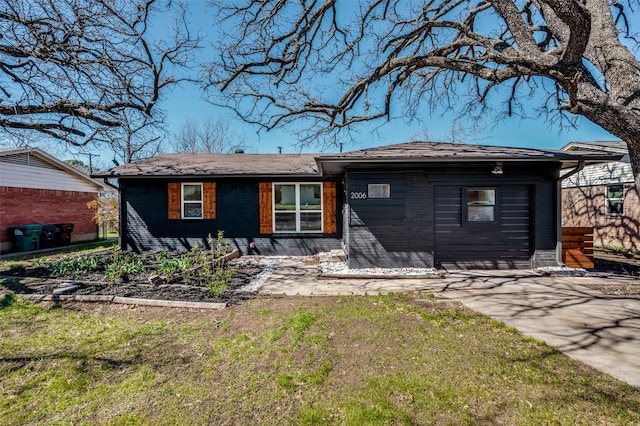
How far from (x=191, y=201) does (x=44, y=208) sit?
25.0 ft

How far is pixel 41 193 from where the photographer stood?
1168 cm

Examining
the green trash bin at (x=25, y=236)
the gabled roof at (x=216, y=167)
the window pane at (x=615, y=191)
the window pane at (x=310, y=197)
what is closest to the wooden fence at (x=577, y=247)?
the window pane at (x=615, y=191)

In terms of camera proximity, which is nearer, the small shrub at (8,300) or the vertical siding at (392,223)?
the small shrub at (8,300)

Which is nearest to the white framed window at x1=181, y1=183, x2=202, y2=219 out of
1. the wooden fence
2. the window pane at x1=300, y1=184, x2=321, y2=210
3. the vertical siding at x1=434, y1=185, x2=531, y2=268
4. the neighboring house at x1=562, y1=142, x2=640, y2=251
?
the window pane at x1=300, y1=184, x2=321, y2=210

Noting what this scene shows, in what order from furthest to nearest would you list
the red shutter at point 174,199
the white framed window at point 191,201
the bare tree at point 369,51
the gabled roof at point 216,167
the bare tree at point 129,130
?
1. the white framed window at point 191,201
2. the red shutter at point 174,199
3. the gabled roof at point 216,167
4. the bare tree at point 129,130
5. the bare tree at point 369,51

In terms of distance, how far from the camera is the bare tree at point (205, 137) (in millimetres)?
25281

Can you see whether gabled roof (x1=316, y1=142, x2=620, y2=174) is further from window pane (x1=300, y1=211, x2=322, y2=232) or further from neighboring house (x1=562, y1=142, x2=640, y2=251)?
neighboring house (x1=562, y1=142, x2=640, y2=251)

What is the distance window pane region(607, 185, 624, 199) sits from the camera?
1062 centimetres

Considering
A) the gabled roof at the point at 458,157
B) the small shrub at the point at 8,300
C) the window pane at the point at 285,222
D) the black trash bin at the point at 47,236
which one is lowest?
the small shrub at the point at 8,300

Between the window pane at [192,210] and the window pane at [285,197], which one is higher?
the window pane at [285,197]

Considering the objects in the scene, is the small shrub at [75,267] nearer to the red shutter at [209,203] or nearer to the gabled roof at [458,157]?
the red shutter at [209,203]

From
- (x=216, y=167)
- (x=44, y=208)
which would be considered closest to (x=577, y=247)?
(x=216, y=167)

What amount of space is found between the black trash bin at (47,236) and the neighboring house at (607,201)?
21686mm

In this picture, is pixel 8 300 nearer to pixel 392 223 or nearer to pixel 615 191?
pixel 392 223
